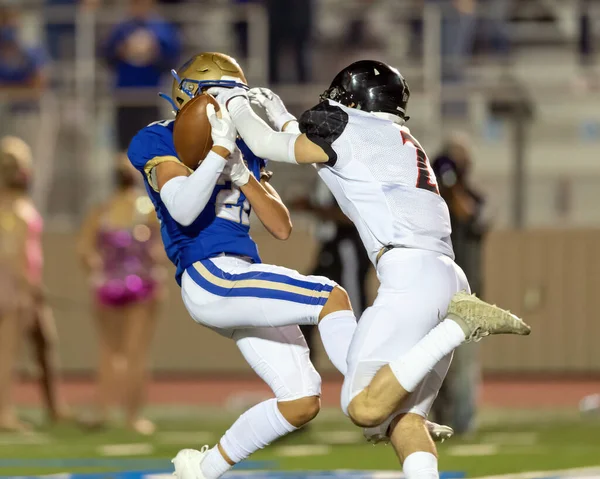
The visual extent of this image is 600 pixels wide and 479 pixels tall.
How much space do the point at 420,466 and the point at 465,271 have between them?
421 centimetres

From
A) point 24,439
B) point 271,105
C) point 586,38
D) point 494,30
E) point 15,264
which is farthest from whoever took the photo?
point 586,38

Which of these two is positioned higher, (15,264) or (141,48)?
(141,48)

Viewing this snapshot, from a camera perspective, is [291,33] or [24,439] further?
[291,33]

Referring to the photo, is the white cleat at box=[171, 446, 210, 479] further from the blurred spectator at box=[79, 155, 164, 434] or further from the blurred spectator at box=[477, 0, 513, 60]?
the blurred spectator at box=[477, 0, 513, 60]

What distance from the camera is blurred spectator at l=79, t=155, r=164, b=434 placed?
9.70 metres

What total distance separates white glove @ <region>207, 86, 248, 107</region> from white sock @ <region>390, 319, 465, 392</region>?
4.02 feet

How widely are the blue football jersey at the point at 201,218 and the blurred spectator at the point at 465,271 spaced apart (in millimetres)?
3608

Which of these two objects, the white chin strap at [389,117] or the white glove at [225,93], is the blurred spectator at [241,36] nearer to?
the white glove at [225,93]

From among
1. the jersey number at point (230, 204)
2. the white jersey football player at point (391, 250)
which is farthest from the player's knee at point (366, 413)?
the jersey number at point (230, 204)

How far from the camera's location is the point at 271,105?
5.73m

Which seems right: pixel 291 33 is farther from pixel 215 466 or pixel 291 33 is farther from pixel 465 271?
pixel 215 466

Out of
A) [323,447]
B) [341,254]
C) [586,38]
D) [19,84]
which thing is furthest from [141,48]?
[323,447]

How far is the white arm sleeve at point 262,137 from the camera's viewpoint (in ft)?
17.5

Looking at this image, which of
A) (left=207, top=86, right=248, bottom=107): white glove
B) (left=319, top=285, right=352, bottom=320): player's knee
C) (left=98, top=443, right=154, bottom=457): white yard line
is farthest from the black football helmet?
(left=98, top=443, right=154, bottom=457): white yard line
